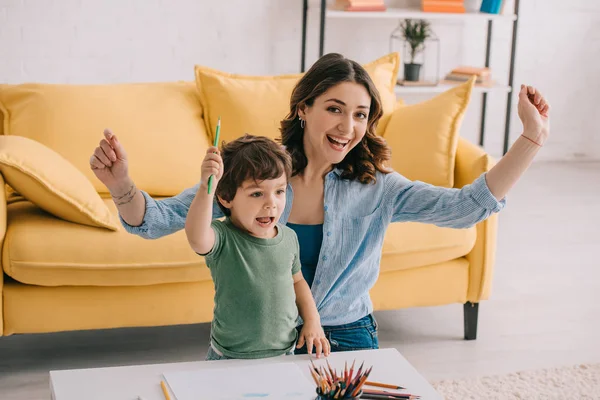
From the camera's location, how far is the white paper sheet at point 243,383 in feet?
4.50

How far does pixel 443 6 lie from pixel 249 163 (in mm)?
3182

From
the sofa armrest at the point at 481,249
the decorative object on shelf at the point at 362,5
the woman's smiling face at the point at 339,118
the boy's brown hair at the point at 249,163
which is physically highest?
the decorative object on shelf at the point at 362,5

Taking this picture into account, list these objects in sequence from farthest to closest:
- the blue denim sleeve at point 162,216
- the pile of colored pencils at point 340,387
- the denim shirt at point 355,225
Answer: the denim shirt at point 355,225 → the blue denim sleeve at point 162,216 → the pile of colored pencils at point 340,387

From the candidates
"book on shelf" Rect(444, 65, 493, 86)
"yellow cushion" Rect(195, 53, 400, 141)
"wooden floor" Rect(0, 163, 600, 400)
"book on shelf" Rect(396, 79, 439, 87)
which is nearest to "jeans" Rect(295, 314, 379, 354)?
"wooden floor" Rect(0, 163, 600, 400)

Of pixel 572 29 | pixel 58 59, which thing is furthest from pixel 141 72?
pixel 572 29

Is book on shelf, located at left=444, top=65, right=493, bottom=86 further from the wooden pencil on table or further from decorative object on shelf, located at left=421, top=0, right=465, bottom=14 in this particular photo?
the wooden pencil on table

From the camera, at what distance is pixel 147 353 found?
260 cm

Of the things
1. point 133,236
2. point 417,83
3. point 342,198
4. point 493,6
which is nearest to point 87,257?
point 133,236

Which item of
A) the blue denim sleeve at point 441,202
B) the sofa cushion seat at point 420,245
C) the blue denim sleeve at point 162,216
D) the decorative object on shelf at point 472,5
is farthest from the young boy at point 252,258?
the decorative object on shelf at point 472,5

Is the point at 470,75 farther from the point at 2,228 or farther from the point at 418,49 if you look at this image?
the point at 2,228

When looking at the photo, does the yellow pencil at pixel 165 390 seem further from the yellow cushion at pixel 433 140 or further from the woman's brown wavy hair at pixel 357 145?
the yellow cushion at pixel 433 140

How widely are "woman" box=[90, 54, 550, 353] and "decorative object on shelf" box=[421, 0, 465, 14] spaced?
281cm

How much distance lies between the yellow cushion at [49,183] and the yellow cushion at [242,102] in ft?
1.99

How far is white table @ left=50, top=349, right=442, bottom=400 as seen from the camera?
138 cm
